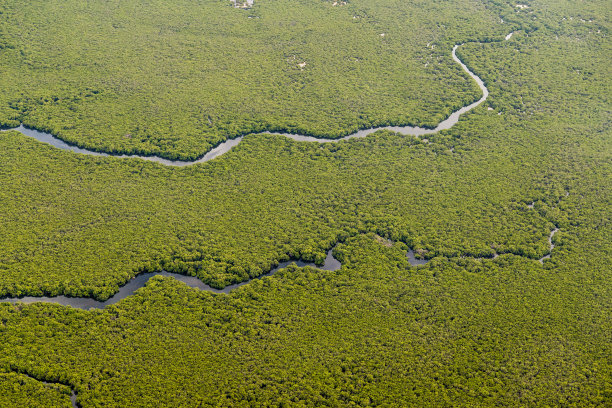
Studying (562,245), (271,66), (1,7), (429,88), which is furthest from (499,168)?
(1,7)

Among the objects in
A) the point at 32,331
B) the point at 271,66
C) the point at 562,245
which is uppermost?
the point at 271,66

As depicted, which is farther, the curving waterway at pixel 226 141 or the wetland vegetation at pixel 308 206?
the curving waterway at pixel 226 141

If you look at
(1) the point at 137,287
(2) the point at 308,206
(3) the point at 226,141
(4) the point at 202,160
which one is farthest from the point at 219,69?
(1) the point at 137,287

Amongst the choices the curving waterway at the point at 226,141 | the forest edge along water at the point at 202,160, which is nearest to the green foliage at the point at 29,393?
the forest edge along water at the point at 202,160

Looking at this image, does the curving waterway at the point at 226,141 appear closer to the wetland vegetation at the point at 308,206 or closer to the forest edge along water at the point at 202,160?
the forest edge along water at the point at 202,160

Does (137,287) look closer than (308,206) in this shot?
Yes

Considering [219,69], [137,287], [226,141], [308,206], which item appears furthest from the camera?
[219,69]

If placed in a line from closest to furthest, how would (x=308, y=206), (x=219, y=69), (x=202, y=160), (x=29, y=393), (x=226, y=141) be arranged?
(x=29, y=393) < (x=308, y=206) < (x=202, y=160) < (x=226, y=141) < (x=219, y=69)

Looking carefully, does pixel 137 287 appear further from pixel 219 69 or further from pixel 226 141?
pixel 219 69

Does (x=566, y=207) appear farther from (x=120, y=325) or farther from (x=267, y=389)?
(x=120, y=325)
